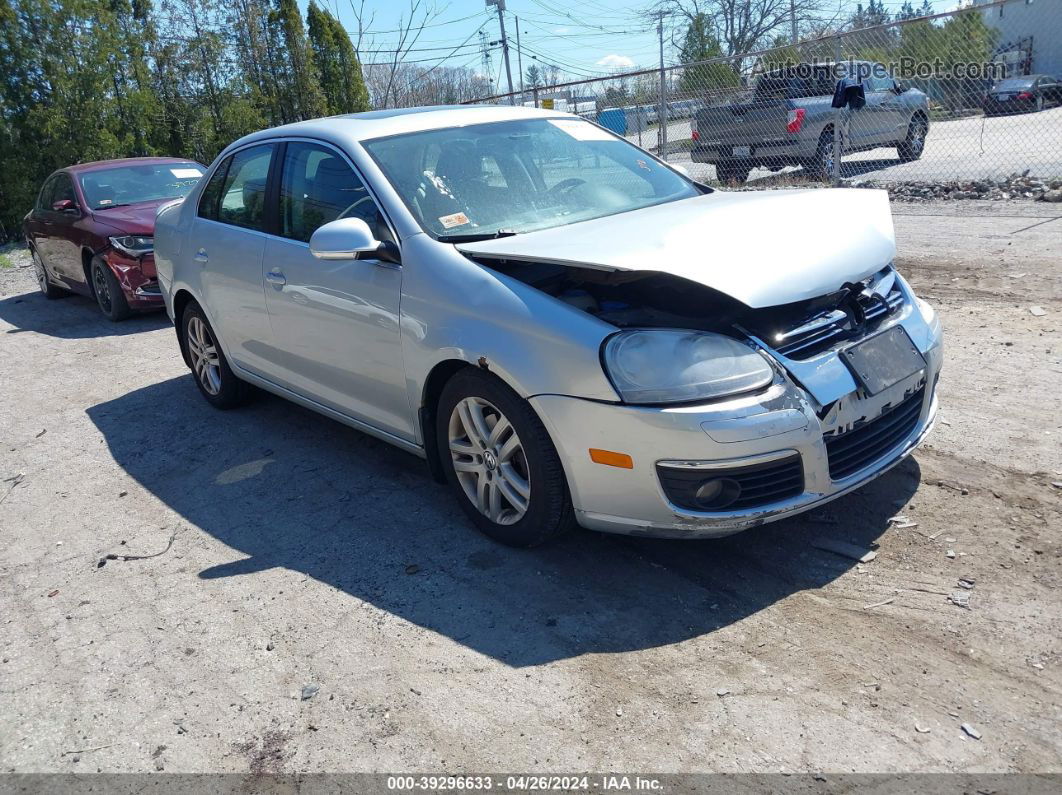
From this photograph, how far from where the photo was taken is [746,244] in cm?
351

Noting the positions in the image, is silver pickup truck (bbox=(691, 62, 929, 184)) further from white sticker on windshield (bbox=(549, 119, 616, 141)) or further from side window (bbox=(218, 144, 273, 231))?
side window (bbox=(218, 144, 273, 231))

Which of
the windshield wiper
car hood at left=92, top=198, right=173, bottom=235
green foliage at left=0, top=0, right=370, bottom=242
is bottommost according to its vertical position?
the windshield wiper

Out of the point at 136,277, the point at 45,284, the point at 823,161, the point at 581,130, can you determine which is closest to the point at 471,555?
the point at 581,130

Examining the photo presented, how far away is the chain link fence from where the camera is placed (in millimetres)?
12453

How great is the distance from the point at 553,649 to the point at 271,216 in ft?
9.81

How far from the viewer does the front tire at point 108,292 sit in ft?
30.6

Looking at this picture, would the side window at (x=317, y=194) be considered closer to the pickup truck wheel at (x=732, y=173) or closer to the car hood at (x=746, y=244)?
the car hood at (x=746, y=244)

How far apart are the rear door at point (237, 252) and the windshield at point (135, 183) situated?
4682 mm

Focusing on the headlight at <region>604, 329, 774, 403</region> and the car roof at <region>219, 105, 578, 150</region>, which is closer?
the headlight at <region>604, 329, 774, 403</region>

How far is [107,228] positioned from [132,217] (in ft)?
0.90

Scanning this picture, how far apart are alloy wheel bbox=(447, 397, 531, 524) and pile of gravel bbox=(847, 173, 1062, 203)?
8592mm

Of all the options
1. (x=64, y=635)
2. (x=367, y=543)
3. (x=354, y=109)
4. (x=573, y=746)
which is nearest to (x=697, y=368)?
(x=573, y=746)

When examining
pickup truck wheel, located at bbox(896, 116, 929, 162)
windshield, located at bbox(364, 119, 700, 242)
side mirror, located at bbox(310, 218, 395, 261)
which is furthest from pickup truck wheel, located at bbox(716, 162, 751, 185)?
side mirror, located at bbox(310, 218, 395, 261)

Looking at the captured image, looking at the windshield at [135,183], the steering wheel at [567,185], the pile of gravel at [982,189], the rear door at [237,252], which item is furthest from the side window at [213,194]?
the pile of gravel at [982,189]
